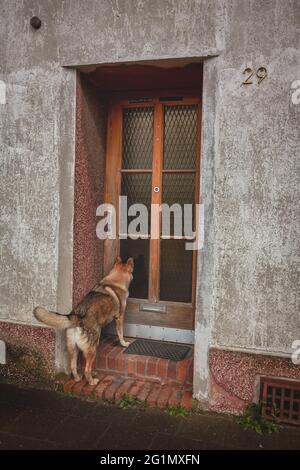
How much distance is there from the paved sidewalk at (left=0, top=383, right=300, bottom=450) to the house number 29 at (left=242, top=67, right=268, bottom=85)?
3.14m

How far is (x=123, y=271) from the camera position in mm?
4078

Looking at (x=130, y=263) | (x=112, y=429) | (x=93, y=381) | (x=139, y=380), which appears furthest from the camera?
(x=130, y=263)

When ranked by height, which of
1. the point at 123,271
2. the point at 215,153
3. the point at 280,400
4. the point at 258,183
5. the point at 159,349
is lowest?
the point at 280,400

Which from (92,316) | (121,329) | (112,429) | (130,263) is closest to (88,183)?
(130,263)

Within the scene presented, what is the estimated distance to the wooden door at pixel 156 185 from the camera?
414 centimetres

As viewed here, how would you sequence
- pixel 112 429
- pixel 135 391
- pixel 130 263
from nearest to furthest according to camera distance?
1. pixel 112 429
2. pixel 135 391
3. pixel 130 263

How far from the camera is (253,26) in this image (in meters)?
3.14

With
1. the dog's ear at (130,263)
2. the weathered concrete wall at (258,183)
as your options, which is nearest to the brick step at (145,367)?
the weathered concrete wall at (258,183)

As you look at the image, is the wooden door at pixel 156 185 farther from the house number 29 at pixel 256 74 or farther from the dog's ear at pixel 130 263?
the house number 29 at pixel 256 74

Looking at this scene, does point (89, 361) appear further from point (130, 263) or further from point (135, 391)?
point (130, 263)

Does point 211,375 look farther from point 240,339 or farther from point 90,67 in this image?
point 90,67

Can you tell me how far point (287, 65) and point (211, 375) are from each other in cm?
295

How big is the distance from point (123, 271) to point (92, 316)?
0.68 m

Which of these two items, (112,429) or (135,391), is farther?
(135,391)
